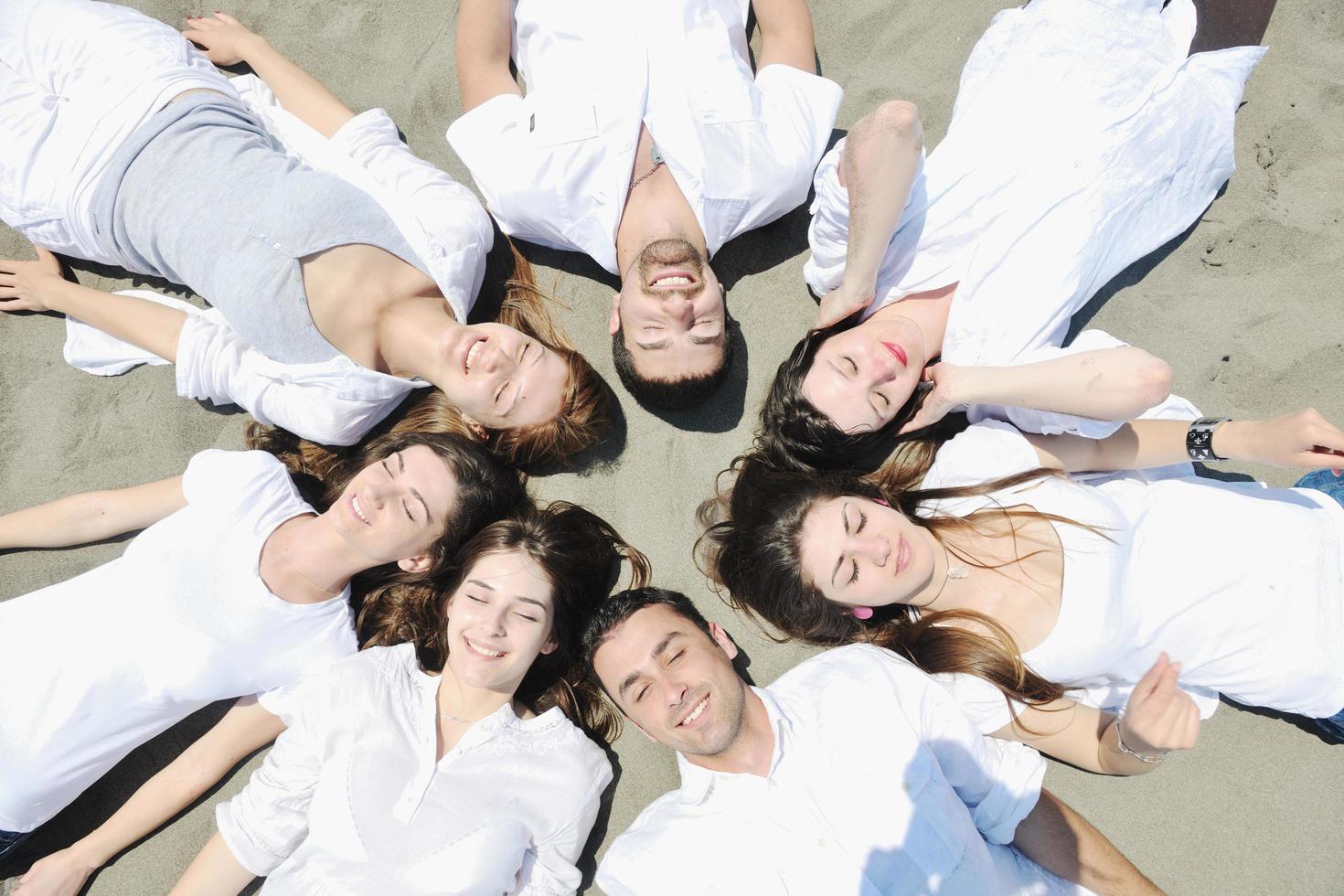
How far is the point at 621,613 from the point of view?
3422 mm

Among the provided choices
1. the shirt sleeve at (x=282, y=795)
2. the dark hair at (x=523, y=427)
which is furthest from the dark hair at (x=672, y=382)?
the shirt sleeve at (x=282, y=795)

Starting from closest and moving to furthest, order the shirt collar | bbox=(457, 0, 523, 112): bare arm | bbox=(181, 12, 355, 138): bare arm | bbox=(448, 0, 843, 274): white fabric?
the shirt collar → bbox=(448, 0, 843, 274): white fabric → bbox=(457, 0, 523, 112): bare arm → bbox=(181, 12, 355, 138): bare arm

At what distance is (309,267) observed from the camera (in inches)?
140

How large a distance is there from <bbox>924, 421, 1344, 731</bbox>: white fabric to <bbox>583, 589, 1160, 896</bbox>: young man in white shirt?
61cm

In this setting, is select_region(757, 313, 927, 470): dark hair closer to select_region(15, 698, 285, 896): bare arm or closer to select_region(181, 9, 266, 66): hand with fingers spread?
select_region(15, 698, 285, 896): bare arm

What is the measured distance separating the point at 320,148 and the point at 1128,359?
12.5ft

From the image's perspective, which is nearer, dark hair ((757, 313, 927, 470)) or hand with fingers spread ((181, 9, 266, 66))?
dark hair ((757, 313, 927, 470))

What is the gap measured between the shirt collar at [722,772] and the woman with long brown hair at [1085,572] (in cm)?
47

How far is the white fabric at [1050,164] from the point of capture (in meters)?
3.35

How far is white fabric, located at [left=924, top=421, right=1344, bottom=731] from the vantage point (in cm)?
321

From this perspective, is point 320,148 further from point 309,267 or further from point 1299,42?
point 1299,42

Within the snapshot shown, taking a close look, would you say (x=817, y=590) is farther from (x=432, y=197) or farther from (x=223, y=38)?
(x=223, y=38)

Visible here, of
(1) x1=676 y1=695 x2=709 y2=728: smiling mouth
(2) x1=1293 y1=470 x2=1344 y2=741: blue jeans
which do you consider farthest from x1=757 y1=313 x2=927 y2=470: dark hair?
(2) x1=1293 y1=470 x2=1344 y2=741: blue jeans

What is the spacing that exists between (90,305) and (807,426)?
3.58 meters
